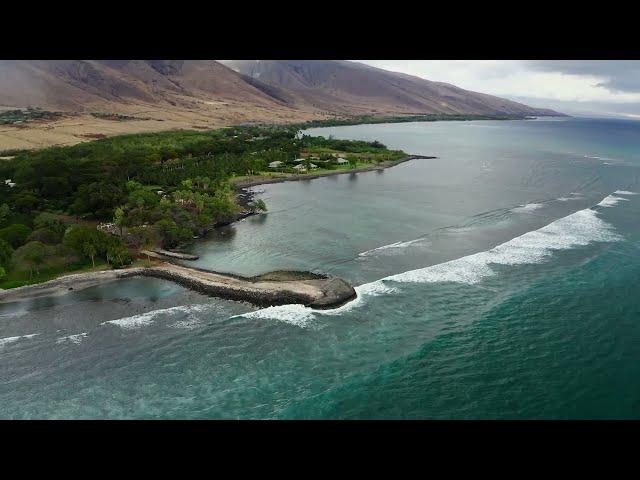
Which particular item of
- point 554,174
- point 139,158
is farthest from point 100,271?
point 554,174

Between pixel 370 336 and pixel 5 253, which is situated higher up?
pixel 5 253

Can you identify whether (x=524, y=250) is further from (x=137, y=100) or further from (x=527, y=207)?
(x=137, y=100)

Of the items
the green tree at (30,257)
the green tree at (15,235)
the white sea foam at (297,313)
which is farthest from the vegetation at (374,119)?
the white sea foam at (297,313)

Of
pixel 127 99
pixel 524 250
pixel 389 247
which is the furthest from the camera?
pixel 127 99

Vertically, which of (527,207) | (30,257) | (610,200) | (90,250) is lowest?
(30,257)

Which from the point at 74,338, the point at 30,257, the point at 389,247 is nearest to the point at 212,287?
the point at 74,338

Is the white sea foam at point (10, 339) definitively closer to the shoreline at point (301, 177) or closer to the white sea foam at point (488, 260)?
the white sea foam at point (488, 260)

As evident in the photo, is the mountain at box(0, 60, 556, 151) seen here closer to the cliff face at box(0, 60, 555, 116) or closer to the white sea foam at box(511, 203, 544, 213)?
the cliff face at box(0, 60, 555, 116)

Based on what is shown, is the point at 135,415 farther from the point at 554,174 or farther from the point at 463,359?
the point at 554,174
